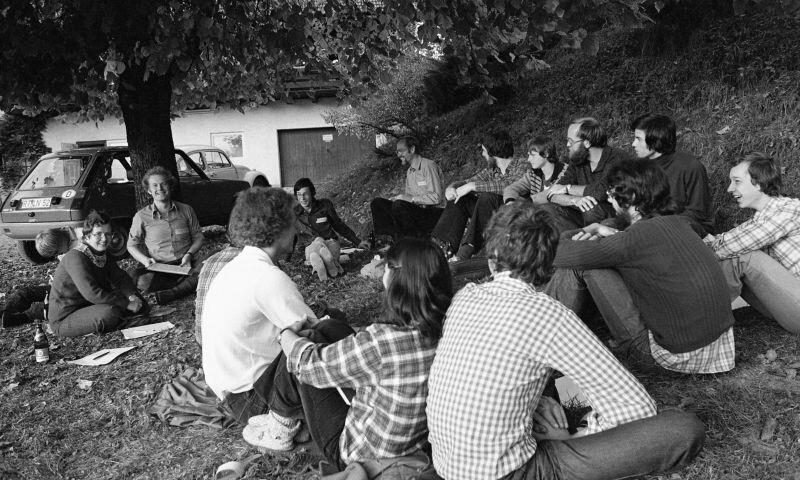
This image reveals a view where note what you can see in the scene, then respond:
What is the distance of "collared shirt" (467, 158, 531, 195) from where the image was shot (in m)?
6.40

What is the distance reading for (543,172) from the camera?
6191mm

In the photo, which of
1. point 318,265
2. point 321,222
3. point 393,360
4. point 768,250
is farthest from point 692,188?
point 321,222

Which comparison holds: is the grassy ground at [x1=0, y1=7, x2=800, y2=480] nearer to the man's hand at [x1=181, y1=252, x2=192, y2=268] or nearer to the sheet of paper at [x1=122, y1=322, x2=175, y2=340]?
the sheet of paper at [x1=122, y1=322, x2=175, y2=340]

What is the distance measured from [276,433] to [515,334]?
5.39 ft

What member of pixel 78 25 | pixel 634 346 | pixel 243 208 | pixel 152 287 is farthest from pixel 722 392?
pixel 78 25

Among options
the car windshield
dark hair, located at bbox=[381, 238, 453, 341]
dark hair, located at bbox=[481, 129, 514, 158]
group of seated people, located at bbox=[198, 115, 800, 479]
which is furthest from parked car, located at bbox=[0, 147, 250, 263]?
dark hair, located at bbox=[381, 238, 453, 341]

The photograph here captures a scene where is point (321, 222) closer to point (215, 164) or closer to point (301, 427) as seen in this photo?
point (301, 427)

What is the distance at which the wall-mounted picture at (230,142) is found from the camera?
22.8 meters

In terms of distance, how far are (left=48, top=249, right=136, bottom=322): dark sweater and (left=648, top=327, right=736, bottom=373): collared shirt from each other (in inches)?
177

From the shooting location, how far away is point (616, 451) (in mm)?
2441

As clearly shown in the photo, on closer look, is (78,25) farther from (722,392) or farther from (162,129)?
(722,392)

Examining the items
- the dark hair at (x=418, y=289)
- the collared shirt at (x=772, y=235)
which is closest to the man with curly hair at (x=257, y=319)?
the dark hair at (x=418, y=289)

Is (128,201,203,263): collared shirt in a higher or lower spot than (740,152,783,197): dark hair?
lower

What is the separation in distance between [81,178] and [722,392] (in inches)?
353
